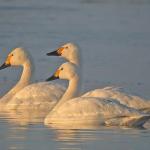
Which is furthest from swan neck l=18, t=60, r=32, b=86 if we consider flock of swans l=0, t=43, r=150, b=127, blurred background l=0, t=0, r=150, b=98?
blurred background l=0, t=0, r=150, b=98

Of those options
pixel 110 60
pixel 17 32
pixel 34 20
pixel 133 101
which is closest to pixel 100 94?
pixel 133 101

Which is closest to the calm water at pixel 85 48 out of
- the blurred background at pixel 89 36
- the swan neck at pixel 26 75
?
the blurred background at pixel 89 36

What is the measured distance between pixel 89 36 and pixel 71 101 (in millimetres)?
11662

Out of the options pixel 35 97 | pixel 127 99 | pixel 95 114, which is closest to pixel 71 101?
pixel 95 114

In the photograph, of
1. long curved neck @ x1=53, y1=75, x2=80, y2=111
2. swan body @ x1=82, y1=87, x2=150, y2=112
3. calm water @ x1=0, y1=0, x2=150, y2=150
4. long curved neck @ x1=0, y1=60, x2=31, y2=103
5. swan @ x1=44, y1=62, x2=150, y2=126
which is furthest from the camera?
long curved neck @ x1=0, y1=60, x2=31, y2=103

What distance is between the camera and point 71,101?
14469mm

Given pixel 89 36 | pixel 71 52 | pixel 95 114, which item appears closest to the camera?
pixel 95 114

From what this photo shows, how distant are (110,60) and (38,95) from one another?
4.17 meters

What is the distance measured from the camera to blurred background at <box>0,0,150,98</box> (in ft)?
65.7

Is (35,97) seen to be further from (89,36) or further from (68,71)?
(89,36)

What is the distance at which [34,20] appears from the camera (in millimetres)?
30172

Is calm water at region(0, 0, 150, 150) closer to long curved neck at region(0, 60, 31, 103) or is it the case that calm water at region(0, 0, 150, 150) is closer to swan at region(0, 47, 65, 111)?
long curved neck at region(0, 60, 31, 103)

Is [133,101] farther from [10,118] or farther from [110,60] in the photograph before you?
[110,60]

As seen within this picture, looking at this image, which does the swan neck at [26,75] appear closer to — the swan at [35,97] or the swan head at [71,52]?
the swan head at [71,52]
